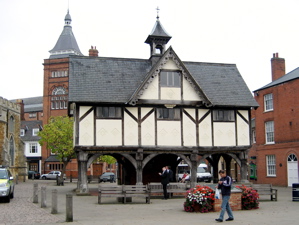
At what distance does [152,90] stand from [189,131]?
362 centimetres

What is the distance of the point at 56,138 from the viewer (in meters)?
44.7

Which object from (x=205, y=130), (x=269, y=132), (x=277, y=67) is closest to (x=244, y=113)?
(x=205, y=130)

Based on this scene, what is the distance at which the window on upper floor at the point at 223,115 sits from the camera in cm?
2736

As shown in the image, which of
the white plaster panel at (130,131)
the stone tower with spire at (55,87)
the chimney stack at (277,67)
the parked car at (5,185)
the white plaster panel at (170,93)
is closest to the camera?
the parked car at (5,185)

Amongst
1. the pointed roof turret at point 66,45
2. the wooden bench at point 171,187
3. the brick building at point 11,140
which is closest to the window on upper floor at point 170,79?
the wooden bench at point 171,187

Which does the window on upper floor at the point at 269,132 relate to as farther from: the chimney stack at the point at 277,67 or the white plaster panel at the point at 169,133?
the white plaster panel at the point at 169,133

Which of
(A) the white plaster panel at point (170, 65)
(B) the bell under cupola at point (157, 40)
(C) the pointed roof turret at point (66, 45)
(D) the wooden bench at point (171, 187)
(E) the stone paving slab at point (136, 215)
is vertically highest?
(C) the pointed roof turret at point (66, 45)

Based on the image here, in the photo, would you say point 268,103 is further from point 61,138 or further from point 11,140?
point 11,140

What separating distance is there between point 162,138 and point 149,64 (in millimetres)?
6017

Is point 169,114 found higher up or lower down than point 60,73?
lower down

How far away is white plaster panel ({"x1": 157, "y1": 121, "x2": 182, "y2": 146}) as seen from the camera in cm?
2614

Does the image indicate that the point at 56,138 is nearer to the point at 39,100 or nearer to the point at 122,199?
the point at 122,199

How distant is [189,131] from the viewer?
2667 centimetres

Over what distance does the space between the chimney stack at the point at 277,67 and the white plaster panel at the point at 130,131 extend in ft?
65.3
